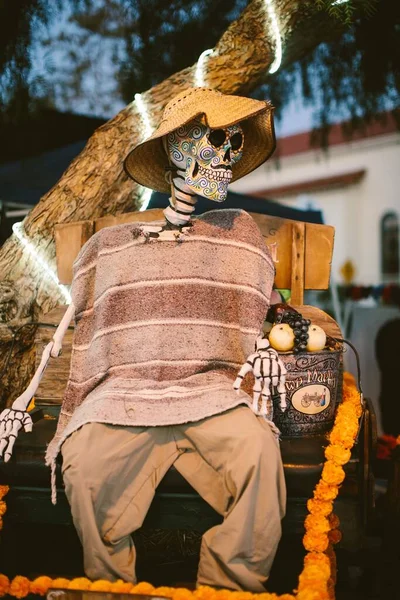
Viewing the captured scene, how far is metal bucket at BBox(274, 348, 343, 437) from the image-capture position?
8.93ft

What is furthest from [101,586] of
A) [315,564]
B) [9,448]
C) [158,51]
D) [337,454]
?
[158,51]

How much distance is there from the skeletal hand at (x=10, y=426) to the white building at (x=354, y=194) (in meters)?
20.1

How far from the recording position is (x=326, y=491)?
243 centimetres

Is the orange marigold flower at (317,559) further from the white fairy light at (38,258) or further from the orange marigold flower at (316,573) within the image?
the white fairy light at (38,258)

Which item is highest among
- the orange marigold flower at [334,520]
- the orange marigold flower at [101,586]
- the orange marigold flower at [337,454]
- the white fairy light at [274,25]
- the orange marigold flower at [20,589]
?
the white fairy light at [274,25]

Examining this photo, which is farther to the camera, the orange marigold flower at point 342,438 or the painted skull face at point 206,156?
the painted skull face at point 206,156

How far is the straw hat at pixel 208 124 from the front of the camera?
2.67 meters

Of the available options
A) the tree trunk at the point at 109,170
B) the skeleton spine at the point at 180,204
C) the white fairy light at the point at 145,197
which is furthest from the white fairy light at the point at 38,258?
the skeleton spine at the point at 180,204

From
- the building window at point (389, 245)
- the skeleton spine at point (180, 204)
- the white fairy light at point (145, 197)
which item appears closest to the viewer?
the skeleton spine at point (180, 204)

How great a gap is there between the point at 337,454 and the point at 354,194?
21.9 meters

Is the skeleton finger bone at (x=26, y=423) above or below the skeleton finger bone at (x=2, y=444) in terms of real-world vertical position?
above

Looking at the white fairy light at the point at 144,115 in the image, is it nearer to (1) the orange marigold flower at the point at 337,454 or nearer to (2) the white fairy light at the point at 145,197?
(2) the white fairy light at the point at 145,197

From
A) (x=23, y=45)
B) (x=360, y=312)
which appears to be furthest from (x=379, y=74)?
(x=360, y=312)

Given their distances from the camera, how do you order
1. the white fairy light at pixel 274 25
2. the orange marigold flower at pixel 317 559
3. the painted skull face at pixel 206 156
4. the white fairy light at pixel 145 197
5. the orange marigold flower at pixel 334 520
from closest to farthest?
the orange marigold flower at pixel 317 559
the orange marigold flower at pixel 334 520
the painted skull face at pixel 206 156
the white fairy light at pixel 274 25
the white fairy light at pixel 145 197
